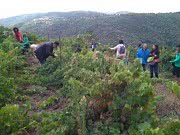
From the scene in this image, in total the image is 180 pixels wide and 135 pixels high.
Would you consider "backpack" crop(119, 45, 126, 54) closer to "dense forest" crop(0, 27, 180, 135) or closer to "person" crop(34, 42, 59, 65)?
"person" crop(34, 42, 59, 65)

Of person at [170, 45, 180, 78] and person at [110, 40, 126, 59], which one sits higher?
person at [110, 40, 126, 59]

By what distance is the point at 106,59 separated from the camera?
7.88 m

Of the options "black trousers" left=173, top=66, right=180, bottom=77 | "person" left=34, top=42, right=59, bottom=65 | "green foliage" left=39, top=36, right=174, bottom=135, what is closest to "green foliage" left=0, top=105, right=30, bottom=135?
"green foliage" left=39, top=36, right=174, bottom=135

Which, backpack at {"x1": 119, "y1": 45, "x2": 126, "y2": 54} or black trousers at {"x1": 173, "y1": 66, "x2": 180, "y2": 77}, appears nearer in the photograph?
backpack at {"x1": 119, "y1": 45, "x2": 126, "y2": 54}

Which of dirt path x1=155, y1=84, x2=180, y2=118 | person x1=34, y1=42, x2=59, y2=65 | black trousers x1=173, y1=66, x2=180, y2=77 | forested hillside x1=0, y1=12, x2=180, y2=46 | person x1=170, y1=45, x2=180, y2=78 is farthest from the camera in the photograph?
forested hillside x1=0, y1=12, x2=180, y2=46

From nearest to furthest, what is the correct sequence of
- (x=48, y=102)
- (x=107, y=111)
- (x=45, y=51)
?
(x=107, y=111), (x=48, y=102), (x=45, y=51)

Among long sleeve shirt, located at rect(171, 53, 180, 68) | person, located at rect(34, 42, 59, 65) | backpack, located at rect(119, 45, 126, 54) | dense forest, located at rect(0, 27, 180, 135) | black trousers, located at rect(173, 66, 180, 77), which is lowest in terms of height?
black trousers, located at rect(173, 66, 180, 77)

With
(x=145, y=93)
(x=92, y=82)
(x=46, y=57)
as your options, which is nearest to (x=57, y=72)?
(x=46, y=57)

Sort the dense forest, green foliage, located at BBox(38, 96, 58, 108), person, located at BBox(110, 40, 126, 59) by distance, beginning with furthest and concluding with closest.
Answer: person, located at BBox(110, 40, 126, 59) < green foliage, located at BBox(38, 96, 58, 108) < the dense forest

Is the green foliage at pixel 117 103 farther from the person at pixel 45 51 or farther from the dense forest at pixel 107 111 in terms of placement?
the person at pixel 45 51

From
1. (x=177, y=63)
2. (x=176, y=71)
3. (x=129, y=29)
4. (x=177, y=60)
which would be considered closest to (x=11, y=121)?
(x=177, y=60)

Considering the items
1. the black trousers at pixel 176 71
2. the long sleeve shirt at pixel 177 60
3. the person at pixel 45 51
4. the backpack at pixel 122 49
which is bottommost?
the black trousers at pixel 176 71

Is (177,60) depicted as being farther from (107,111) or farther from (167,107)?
(107,111)

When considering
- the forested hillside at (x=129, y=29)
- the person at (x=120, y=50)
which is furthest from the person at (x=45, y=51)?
the forested hillside at (x=129, y=29)
